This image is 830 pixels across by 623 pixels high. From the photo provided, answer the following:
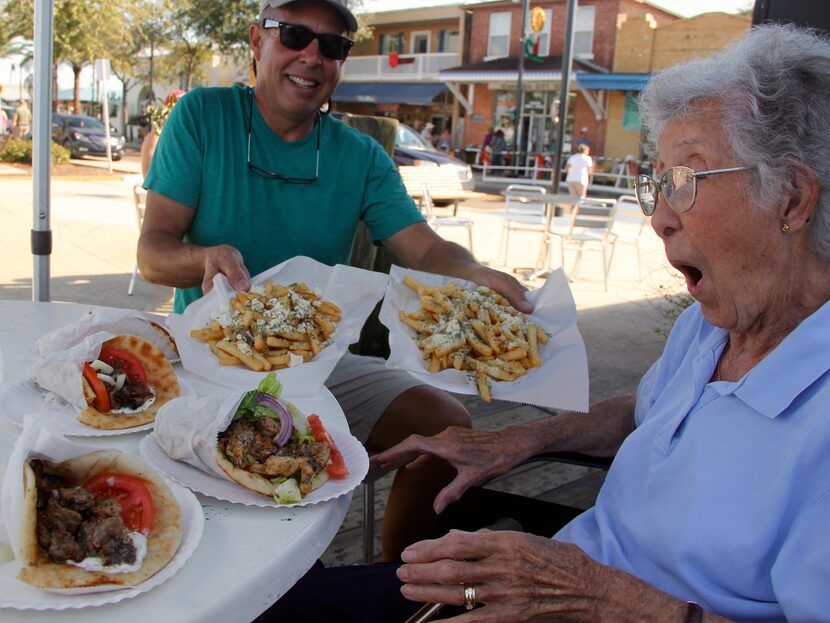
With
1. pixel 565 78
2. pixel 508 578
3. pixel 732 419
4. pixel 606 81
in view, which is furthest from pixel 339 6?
pixel 606 81

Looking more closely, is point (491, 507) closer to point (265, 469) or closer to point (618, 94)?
point (265, 469)

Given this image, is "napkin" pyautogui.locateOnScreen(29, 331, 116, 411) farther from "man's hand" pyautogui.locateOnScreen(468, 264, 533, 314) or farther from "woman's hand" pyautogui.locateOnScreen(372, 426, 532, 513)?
"man's hand" pyautogui.locateOnScreen(468, 264, 533, 314)

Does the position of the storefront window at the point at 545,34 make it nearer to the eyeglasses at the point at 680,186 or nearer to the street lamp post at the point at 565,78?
the street lamp post at the point at 565,78

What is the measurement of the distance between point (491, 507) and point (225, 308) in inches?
38.0

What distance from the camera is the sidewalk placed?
12.6 feet

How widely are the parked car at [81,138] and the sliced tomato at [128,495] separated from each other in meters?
24.6

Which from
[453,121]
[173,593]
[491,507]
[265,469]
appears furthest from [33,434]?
[453,121]

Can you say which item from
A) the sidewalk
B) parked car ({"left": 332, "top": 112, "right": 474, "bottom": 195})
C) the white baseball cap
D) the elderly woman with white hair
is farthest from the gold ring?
parked car ({"left": 332, "top": 112, "right": 474, "bottom": 195})

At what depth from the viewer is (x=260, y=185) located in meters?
2.80

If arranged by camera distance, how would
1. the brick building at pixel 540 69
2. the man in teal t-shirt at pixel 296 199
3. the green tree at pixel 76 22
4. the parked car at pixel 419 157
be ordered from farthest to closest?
the brick building at pixel 540 69 → the green tree at pixel 76 22 → the parked car at pixel 419 157 → the man in teal t-shirt at pixel 296 199

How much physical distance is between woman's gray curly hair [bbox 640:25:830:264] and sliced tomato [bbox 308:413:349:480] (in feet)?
3.25

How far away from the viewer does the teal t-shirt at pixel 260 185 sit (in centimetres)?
274

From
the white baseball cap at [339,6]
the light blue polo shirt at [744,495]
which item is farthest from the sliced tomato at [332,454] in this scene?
the white baseball cap at [339,6]

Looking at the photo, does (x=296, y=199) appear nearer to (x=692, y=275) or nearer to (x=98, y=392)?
(x=98, y=392)
